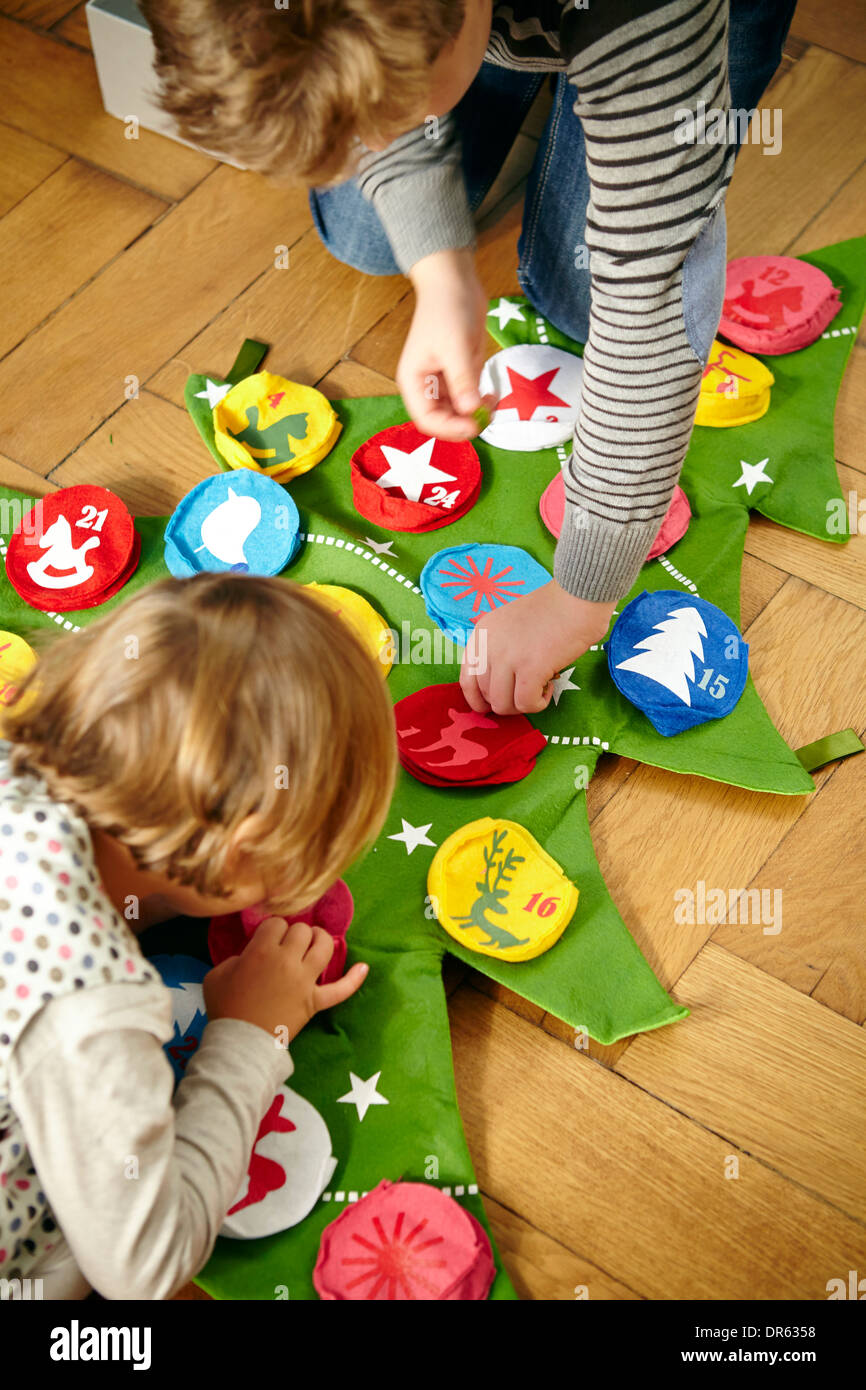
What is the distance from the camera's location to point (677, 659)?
987mm

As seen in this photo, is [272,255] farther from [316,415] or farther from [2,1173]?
[2,1173]

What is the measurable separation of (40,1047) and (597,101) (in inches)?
25.4

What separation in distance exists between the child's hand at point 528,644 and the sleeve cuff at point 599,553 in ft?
0.05

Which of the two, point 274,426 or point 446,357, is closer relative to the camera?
point 446,357

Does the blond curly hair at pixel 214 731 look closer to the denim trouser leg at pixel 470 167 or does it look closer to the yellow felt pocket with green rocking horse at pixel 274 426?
the yellow felt pocket with green rocking horse at pixel 274 426

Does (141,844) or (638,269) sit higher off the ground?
(638,269)

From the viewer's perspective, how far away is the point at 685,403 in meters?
0.80

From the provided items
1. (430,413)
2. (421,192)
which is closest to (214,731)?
(430,413)

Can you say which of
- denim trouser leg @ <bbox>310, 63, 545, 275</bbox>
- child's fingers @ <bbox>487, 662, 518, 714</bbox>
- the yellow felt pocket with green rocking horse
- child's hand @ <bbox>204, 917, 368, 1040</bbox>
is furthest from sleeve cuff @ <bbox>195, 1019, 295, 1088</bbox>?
denim trouser leg @ <bbox>310, 63, 545, 275</bbox>

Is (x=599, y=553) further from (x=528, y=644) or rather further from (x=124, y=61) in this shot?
(x=124, y=61)

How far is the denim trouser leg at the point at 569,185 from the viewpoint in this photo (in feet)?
3.49

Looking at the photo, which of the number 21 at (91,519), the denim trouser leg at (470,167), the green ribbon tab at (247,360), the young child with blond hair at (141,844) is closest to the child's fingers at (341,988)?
the young child with blond hair at (141,844)

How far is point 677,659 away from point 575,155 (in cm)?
51
